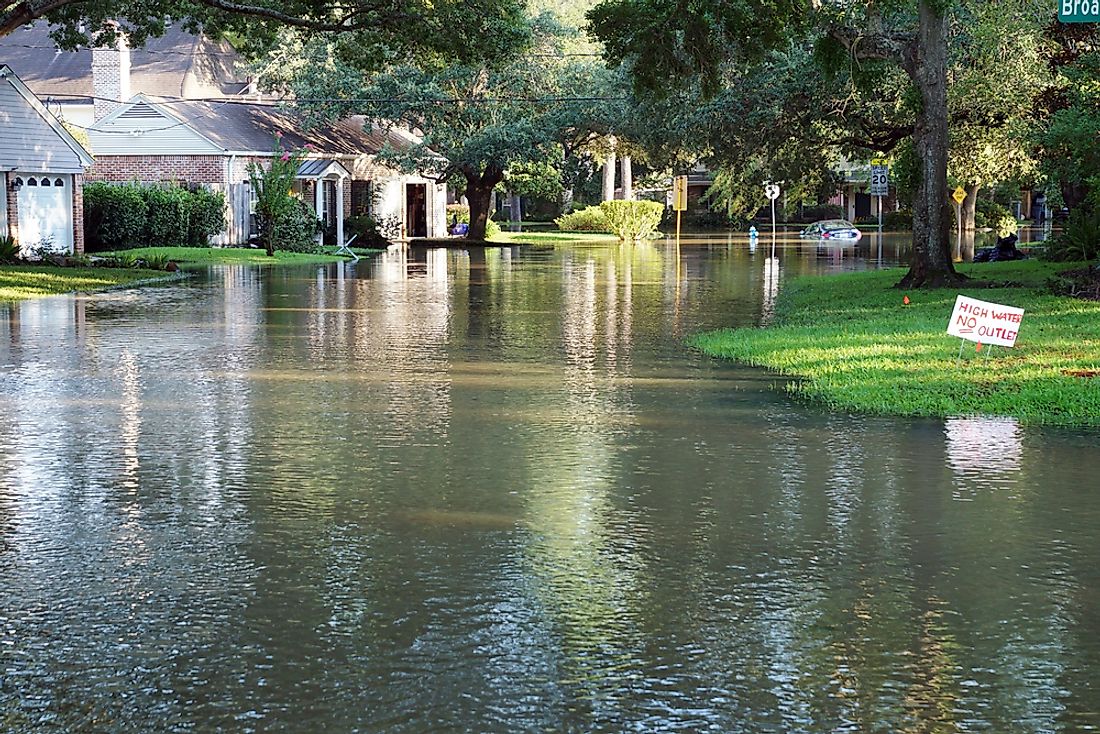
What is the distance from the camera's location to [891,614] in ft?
22.6

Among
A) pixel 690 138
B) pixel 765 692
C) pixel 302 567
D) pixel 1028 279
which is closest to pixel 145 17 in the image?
pixel 690 138

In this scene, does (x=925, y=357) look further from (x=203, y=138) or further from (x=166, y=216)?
(x=203, y=138)

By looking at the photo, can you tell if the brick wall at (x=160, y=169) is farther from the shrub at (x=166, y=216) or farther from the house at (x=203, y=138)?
the shrub at (x=166, y=216)

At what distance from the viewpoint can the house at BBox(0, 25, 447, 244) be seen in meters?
48.4

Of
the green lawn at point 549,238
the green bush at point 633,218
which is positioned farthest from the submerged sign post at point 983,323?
the green bush at point 633,218

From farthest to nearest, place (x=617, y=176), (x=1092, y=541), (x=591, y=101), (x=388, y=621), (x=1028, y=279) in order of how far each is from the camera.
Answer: (x=617, y=176) → (x=591, y=101) → (x=1028, y=279) → (x=1092, y=541) → (x=388, y=621)

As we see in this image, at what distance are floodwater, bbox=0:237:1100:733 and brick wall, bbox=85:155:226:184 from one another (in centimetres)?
3336

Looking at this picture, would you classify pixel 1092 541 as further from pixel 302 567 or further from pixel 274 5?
pixel 274 5

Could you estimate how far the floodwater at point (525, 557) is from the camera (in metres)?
5.76

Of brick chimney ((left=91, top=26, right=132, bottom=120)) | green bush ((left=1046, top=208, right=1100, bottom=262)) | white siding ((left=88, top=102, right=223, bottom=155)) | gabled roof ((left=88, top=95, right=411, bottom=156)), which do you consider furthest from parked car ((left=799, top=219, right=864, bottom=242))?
green bush ((left=1046, top=208, right=1100, bottom=262))

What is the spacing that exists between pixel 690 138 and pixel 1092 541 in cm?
2632

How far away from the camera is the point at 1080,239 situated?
104 ft

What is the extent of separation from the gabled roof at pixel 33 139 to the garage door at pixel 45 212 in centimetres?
55

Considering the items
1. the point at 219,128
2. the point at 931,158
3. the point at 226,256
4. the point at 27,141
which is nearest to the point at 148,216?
the point at 226,256
